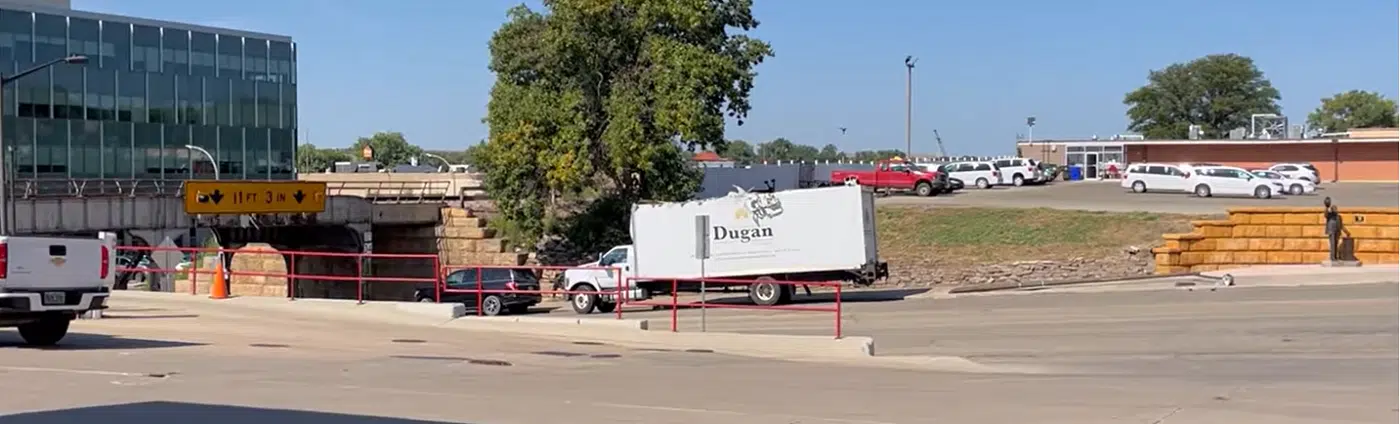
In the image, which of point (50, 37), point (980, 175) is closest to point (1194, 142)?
point (980, 175)

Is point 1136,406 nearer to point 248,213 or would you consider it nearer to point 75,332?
point 75,332

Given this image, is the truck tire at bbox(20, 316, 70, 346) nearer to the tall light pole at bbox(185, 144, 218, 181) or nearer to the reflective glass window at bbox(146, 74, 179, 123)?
the tall light pole at bbox(185, 144, 218, 181)

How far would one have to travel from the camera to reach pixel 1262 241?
41781mm

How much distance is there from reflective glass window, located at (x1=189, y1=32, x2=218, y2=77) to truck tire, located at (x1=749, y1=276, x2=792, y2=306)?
43829 millimetres

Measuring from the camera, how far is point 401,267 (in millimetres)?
64938

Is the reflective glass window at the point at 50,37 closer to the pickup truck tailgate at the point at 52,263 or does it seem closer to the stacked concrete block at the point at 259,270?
the stacked concrete block at the point at 259,270

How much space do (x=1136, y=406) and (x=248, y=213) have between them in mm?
45508

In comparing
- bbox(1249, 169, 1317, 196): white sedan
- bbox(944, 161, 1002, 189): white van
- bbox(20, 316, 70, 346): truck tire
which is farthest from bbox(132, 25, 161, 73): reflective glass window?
bbox(20, 316, 70, 346): truck tire

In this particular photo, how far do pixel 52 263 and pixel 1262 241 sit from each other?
107 ft

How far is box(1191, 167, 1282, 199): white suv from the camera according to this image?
6360 cm

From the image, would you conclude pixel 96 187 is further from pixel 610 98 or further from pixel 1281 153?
pixel 1281 153

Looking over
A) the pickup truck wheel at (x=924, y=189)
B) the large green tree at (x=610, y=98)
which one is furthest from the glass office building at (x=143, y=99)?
the pickup truck wheel at (x=924, y=189)

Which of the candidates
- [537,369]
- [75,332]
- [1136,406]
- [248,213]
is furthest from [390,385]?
[248,213]

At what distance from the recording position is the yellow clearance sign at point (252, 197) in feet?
174
